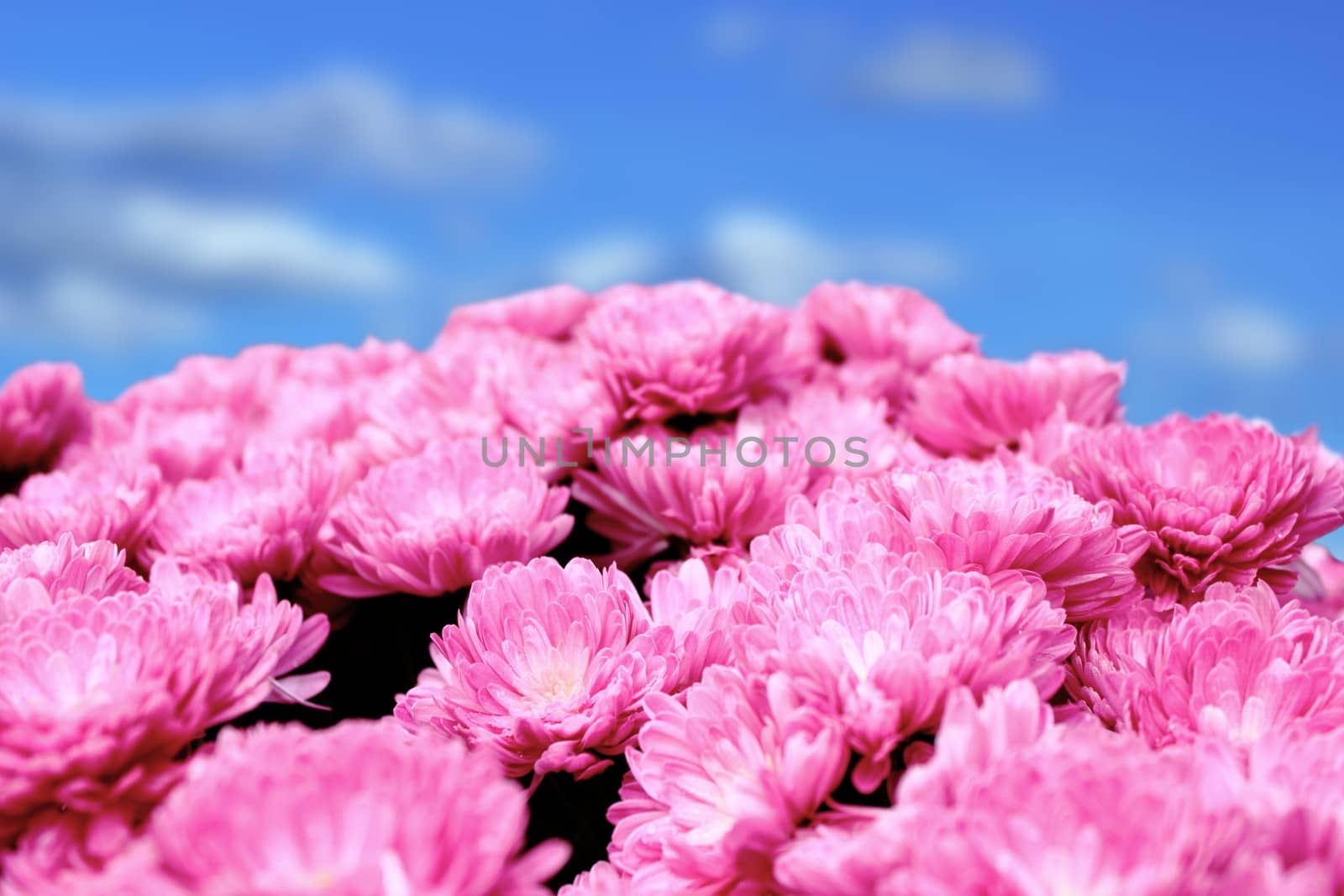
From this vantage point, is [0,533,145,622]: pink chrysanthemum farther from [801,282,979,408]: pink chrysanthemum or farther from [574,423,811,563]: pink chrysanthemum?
[801,282,979,408]: pink chrysanthemum

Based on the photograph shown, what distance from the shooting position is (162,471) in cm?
110

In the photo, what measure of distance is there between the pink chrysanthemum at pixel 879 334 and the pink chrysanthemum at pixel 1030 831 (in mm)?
768

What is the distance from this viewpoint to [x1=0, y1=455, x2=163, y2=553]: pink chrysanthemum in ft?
2.86

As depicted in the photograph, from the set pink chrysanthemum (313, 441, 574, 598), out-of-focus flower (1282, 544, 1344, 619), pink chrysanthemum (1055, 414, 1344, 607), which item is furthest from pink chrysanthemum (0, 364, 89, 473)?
out-of-focus flower (1282, 544, 1344, 619)

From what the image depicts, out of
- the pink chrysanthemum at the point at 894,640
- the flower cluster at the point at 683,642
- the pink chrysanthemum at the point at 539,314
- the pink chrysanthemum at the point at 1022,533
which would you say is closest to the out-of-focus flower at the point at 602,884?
the flower cluster at the point at 683,642

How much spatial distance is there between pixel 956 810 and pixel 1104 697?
9.1 inches

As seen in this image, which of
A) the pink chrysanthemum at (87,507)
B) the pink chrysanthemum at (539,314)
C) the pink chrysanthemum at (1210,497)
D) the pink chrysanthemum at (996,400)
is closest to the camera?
the pink chrysanthemum at (1210,497)

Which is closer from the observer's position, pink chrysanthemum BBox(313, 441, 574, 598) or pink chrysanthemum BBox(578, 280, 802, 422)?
pink chrysanthemum BBox(313, 441, 574, 598)

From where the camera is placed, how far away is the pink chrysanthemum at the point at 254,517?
0.86 metres

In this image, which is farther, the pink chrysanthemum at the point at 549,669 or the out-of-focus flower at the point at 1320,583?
the out-of-focus flower at the point at 1320,583

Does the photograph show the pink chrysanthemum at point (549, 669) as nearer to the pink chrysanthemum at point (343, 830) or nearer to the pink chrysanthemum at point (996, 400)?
the pink chrysanthemum at point (343, 830)

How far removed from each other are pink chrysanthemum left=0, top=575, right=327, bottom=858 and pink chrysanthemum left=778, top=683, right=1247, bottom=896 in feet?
0.90

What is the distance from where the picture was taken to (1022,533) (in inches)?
24.0

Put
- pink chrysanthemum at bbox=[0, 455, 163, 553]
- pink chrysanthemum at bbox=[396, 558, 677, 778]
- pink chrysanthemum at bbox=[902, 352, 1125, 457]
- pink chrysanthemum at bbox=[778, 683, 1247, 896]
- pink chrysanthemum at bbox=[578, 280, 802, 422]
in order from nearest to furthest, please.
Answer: pink chrysanthemum at bbox=[778, 683, 1247, 896]
pink chrysanthemum at bbox=[396, 558, 677, 778]
pink chrysanthemum at bbox=[0, 455, 163, 553]
pink chrysanthemum at bbox=[578, 280, 802, 422]
pink chrysanthemum at bbox=[902, 352, 1125, 457]
